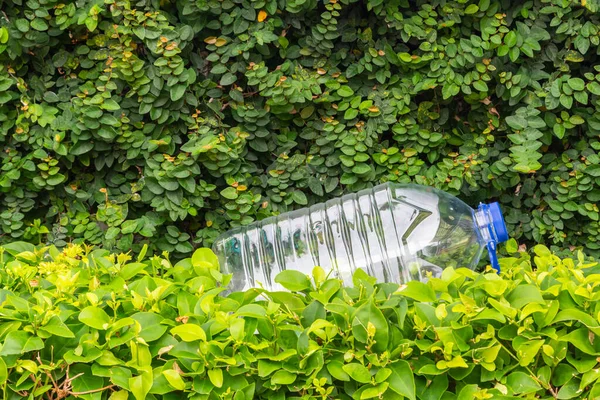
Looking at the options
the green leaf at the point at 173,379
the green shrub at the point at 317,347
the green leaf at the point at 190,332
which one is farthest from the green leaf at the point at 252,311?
the green leaf at the point at 173,379

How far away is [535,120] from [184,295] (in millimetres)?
1964

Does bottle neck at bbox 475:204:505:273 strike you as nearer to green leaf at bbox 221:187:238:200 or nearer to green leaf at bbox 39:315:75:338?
green leaf at bbox 221:187:238:200

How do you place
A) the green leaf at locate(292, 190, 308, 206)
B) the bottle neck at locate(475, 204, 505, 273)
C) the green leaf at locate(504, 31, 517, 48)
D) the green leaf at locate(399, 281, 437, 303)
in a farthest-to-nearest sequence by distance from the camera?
the green leaf at locate(292, 190, 308, 206) < the green leaf at locate(504, 31, 517, 48) < the bottle neck at locate(475, 204, 505, 273) < the green leaf at locate(399, 281, 437, 303)

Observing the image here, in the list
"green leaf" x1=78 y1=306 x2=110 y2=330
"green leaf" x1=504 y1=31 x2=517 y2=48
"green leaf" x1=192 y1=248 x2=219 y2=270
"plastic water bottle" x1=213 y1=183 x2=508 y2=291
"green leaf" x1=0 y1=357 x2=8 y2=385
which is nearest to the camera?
"green leaf" x1=0 y1=357 x2=8 y2=385

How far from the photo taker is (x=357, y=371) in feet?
5.28

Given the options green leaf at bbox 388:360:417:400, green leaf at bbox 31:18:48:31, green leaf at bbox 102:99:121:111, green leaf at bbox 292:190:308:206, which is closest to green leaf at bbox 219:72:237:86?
green leaf at bbox 102:99:121:111

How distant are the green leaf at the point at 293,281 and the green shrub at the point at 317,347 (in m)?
0.07

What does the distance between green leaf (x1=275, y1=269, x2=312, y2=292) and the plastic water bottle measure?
0.93m

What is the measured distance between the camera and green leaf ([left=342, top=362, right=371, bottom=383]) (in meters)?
1.60

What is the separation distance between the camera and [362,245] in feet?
9.87

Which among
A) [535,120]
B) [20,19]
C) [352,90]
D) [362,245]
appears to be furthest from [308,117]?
[20,19]

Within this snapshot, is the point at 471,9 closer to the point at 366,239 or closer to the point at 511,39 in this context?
the point at 511,39

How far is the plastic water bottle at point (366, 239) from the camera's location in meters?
2.87

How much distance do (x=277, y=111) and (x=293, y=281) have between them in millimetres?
1527
